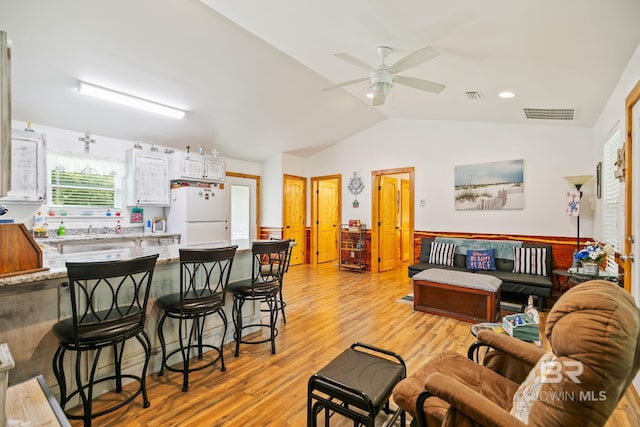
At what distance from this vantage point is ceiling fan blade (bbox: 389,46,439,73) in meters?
2.40

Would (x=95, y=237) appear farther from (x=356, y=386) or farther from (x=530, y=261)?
(x=530, y=261)

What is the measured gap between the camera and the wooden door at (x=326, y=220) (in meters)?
7.56

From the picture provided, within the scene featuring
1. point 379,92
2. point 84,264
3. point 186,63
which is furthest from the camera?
point 186,63

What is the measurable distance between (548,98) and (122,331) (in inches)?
177

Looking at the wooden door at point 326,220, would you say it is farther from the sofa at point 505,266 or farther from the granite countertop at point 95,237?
the granite countertop at point 95,237

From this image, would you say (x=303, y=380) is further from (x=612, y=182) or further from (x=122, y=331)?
(x=612, y=182)

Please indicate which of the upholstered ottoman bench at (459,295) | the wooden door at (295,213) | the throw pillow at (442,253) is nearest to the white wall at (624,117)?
the upholstered ottoman bench at (459,295)

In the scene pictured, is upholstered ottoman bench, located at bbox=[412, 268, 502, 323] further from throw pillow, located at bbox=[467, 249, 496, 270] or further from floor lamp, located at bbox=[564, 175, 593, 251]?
floor lamp, located at bbox=[564, 175, 593, 251]

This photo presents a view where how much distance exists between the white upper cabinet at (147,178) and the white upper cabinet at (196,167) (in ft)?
0.56

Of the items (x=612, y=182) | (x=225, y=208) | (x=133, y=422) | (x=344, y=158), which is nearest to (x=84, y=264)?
(x=133, y=422)

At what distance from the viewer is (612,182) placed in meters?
3.29

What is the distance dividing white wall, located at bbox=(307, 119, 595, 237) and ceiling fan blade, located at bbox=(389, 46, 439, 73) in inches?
122

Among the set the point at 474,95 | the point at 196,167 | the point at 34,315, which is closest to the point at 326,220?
the point at 196,167

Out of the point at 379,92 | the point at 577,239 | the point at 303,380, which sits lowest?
the point at 303,380
